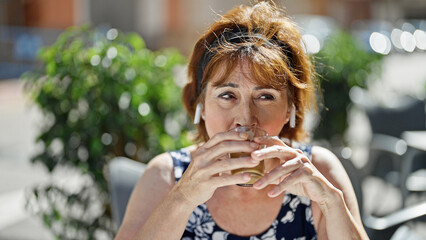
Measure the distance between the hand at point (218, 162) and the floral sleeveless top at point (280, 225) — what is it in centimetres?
40

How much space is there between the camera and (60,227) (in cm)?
321

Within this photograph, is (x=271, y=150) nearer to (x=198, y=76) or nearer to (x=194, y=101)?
(x=198, y=76)

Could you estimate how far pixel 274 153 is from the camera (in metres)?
1.48

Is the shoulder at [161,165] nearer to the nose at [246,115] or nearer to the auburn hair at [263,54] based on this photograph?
the auburn hair at [263,54]

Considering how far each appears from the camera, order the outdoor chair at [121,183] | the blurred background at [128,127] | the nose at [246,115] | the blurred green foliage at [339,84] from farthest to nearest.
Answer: the blurred green foliage at [339,84] < the blurred background at [128,127] < the outdoor chair at [121,183] < the nose at [246,115]

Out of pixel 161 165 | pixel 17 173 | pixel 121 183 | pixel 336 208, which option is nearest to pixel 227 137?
pixel 336 208

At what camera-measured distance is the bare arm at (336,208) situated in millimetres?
1655

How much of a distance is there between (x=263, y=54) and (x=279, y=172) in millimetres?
414

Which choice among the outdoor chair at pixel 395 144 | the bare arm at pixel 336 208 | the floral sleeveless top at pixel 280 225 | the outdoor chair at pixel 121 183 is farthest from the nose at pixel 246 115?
the outdoor chair at pixel 395 144

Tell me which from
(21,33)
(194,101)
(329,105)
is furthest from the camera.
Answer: (21,33)

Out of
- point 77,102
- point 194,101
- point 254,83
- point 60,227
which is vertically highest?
point 254,83

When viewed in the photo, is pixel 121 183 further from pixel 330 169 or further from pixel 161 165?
pixel 330 169

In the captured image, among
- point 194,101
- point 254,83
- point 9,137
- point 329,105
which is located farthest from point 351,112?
point 9,137

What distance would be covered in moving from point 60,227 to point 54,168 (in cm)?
39
